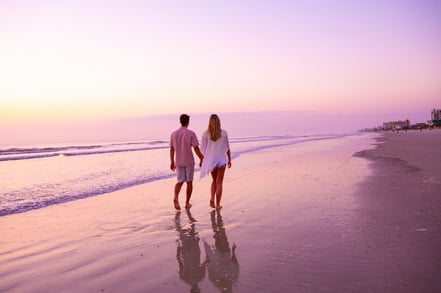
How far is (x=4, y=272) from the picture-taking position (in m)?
3.77

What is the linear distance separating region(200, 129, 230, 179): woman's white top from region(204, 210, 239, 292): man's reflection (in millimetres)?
2303

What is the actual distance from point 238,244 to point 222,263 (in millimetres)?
724

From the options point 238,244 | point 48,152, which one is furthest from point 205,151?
point 48,152

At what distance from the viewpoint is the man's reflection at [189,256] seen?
Result: 337 cm

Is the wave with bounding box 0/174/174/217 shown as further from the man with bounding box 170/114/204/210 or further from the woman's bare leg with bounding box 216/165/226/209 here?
the woman's bare leg with bounding box 216/165/226/209

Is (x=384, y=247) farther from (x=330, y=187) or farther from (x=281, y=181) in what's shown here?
(x=281, y=181)

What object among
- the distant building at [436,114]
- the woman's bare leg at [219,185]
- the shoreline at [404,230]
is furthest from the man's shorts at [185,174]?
the distant building at [436,114]

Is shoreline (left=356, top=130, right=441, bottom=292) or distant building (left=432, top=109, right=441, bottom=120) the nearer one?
shoreline (left=356, top=130, right=441, bottom=292)

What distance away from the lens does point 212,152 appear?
730 centimetres

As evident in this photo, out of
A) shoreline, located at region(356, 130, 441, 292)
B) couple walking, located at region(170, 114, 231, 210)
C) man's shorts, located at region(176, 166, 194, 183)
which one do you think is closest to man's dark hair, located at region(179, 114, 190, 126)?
couple walking, located at region(170, 114, 231, 210)

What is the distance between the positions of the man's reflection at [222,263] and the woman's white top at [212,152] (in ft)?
7.56

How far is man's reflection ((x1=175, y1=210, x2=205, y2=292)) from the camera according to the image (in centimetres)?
337

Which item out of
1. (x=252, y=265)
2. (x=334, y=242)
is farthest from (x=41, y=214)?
(x=334, y=242)

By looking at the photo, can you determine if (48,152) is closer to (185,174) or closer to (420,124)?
(185,174)
